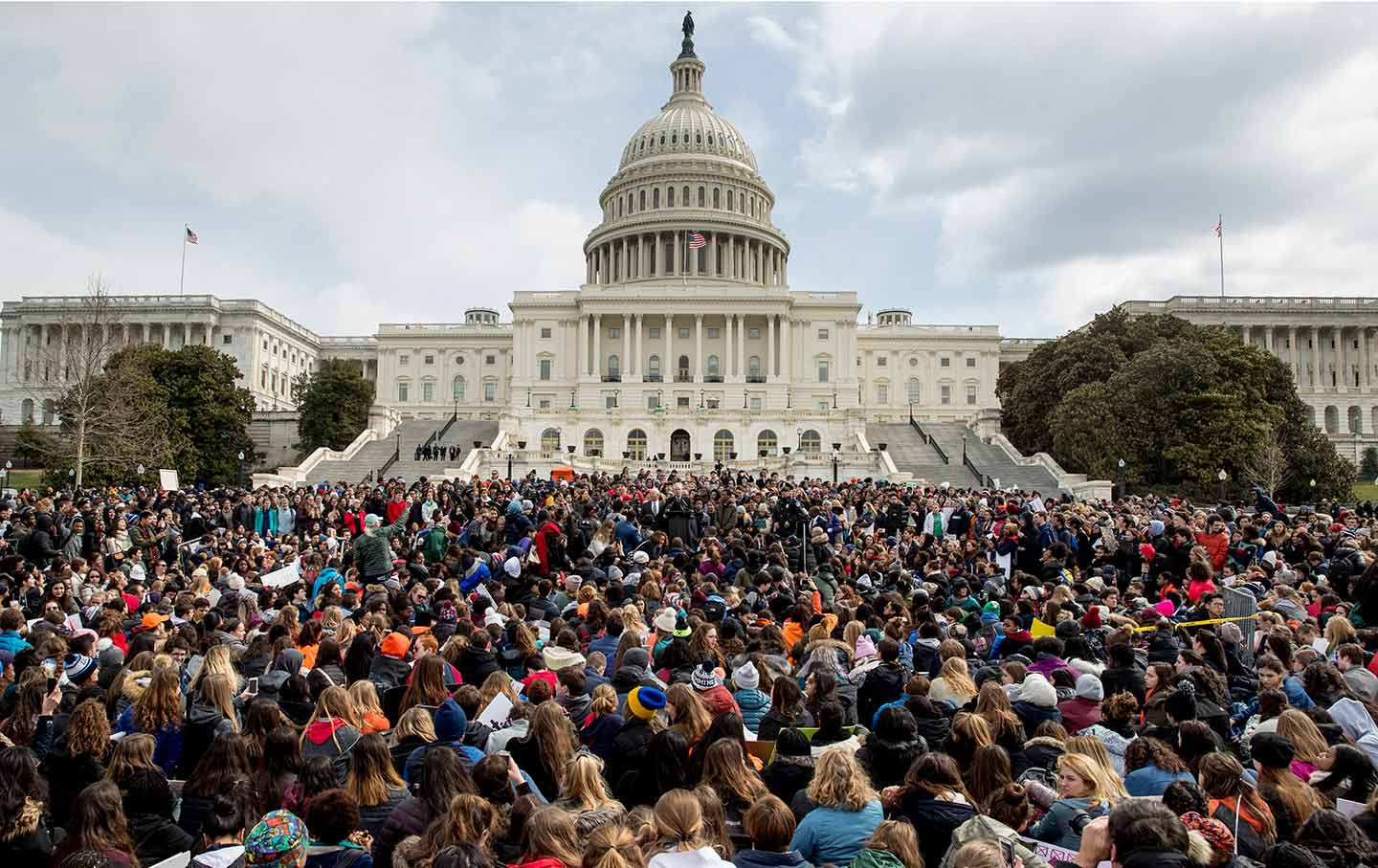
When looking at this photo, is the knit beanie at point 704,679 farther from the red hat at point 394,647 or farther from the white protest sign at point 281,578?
the white protest sign at point 281,578

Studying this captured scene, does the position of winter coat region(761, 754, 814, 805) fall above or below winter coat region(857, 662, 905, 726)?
below

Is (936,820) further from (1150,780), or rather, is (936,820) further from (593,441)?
(593,441)

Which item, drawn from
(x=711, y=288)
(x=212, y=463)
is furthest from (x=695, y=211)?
(x=212, y=463)

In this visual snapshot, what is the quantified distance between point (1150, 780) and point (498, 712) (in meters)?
5.09

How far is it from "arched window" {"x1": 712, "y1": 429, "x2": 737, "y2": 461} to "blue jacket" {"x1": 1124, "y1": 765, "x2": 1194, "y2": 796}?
64.6 metres

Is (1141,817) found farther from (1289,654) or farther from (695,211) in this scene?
(695,211)

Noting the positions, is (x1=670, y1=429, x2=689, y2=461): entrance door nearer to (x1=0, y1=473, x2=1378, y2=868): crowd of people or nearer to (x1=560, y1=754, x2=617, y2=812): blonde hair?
(x1=0, y1=473, x2=1378, y2=868): crowd of people

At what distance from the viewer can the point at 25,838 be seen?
634cm

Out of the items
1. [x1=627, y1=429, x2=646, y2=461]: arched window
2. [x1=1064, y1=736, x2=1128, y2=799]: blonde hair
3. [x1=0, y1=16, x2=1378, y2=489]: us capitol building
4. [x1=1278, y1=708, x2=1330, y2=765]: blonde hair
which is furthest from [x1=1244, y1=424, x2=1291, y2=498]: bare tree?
[x1=1064, y1=736, x2=1128, y2=799]: blonde hair

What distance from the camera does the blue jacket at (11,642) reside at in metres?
10.9

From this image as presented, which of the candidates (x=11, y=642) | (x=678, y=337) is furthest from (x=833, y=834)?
(x=678, y=337)

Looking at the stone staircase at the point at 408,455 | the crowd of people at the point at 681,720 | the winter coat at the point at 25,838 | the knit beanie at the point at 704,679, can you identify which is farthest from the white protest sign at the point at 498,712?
the stone staircase at the point at 408,455

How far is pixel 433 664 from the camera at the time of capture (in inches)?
344

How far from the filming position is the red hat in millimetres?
10664
